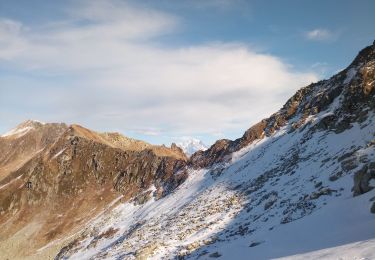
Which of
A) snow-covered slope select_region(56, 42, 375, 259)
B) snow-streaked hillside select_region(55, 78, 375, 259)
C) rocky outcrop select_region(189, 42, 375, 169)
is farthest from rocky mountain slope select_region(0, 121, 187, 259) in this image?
snow-streaked hillside select_region(55, 78, 375, 259)

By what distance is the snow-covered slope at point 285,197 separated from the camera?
24.3 m

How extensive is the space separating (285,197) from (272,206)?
56.0 inches

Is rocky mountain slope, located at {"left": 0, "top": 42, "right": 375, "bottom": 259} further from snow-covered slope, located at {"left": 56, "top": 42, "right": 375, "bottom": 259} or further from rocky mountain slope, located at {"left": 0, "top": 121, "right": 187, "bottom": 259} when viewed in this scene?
rocky mountain slope, located at {"left": 0, "top": 121, "right": 187, "bottom": 259}

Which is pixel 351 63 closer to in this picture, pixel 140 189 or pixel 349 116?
pixel 349 116

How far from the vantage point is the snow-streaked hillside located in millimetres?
24594

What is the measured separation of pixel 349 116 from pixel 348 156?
10082mm

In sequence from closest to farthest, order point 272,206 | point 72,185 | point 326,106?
point 272,206
point 326,106
point 72,185

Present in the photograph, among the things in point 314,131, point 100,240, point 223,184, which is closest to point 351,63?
point 314,131

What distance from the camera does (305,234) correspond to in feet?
82.1

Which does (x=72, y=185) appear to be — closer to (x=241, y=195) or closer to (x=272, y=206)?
(x=241, y=195)

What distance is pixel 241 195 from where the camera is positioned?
45000mm

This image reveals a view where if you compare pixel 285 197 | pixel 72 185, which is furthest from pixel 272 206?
pixel 72 185

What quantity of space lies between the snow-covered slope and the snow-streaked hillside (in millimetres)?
119

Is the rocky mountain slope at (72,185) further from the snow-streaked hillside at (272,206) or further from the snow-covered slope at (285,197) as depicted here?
the snow-streaked hillside at (272,206)
